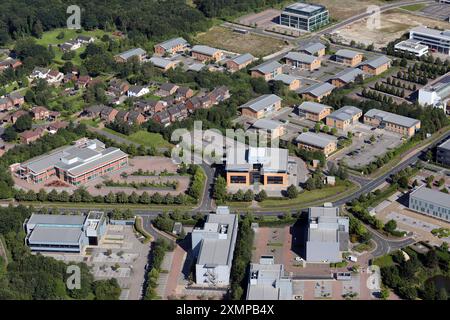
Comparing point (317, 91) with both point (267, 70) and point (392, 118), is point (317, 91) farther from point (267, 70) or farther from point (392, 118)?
point (392, 118)

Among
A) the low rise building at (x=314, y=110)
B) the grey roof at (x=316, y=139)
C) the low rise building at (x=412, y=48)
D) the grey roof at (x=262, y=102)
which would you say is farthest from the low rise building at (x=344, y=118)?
the low rise building at (x=412, y=48)

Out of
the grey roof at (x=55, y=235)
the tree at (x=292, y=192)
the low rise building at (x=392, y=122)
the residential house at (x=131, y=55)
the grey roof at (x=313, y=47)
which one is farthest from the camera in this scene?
the grey roof at (x=313, y=47)

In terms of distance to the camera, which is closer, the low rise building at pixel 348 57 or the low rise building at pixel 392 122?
the low rise building at pixel 392 122

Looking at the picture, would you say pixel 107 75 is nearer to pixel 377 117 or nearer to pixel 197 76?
pixel 197 76

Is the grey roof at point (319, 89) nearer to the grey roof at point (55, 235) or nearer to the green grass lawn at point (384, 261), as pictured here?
the green grass lawn at point (384, 261)

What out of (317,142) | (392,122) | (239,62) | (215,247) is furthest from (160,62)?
(215,247)
